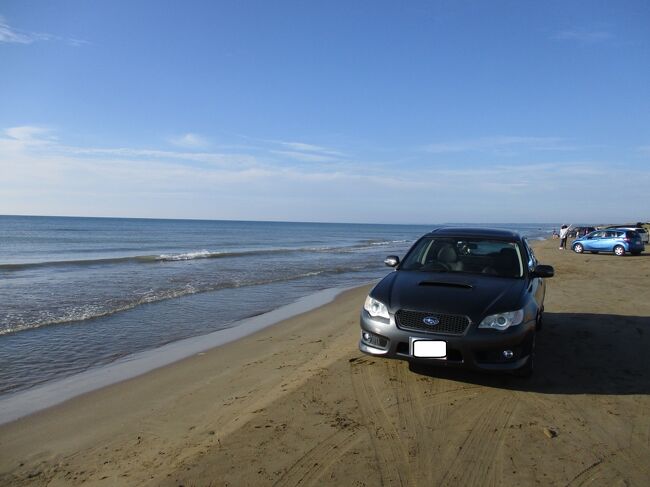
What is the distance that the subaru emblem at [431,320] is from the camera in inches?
163

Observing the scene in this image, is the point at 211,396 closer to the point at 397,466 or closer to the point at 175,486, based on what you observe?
Result: the point at 175,486

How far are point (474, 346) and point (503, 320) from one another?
16.2 inches

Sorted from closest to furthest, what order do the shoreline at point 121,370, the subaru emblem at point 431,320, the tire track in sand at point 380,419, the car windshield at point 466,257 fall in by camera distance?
the tire track in sand at point 380,419 → the subaru emblem at point 431,320 → the shoreline at point 121,370 → the car windshield at point 466,257

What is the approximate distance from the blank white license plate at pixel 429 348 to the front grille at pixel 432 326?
0.37 ft

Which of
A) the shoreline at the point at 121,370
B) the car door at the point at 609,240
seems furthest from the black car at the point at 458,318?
A: the car door at the point at 609,240

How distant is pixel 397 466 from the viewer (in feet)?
9.62

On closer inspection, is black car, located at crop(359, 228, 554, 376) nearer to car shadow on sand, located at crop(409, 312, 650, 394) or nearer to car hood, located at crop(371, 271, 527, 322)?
car hood, located at crop(371, 271, 527, 322)

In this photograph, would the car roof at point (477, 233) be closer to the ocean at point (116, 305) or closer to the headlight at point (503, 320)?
the headlight at point (503, 320)

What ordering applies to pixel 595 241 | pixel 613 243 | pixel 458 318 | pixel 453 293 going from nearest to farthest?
pixel 458 318 < pixel 453 293 < pixel 613 243 < pixel 595 241

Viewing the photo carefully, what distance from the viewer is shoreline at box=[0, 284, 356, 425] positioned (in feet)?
15.1

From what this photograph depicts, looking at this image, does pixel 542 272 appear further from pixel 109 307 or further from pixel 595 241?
pixel 595 241

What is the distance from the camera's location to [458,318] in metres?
4.11

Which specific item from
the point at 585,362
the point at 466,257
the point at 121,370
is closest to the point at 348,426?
the point at 466,257

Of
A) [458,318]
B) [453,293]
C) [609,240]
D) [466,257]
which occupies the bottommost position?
[609,240]
